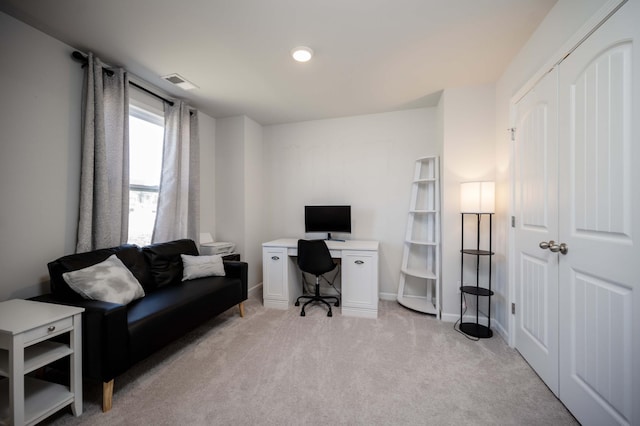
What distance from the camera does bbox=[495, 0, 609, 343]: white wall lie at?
1.52 meters

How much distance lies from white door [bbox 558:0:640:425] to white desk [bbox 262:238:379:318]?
162 centimetres

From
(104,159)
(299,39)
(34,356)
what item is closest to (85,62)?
(104,159)

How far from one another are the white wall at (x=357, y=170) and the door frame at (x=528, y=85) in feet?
3.70

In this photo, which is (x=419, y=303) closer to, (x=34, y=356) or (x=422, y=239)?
(x=422, y=239)

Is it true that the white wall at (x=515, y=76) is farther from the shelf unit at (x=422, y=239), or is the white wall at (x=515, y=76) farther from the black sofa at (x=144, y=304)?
the black sofa at (x=144, y=304)

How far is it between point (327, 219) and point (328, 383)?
208 centimetres

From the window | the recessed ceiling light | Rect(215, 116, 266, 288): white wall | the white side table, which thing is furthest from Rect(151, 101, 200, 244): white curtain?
the recessed ceiling light

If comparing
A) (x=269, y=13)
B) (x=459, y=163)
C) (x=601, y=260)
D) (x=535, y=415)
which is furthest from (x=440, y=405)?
(x=269, y=13)

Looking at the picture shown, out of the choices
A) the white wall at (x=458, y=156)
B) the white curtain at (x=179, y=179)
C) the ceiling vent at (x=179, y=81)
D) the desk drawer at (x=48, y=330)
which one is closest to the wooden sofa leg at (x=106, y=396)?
the desk drawer at (x=48, y=330)

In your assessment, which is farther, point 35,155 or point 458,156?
point 458,156

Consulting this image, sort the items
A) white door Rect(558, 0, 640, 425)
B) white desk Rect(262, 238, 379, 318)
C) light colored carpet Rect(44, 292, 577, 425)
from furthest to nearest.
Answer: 1. white desk Rect(262, 238, 379, 318)
2. light colored carpet Rect(44, 292, 577, 425)
3. white door Rect(558, 0, 640, 425)

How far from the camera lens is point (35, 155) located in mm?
1882

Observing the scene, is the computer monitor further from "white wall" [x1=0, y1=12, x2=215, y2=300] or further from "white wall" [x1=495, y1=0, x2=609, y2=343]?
"white wall" [x1=0, y1=12, x2=215, y2=300]

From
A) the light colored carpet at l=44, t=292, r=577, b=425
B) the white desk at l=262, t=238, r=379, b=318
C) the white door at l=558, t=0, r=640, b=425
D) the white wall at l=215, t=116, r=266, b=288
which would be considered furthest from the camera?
the white wall at l=215, t=116, r=266, b=288
